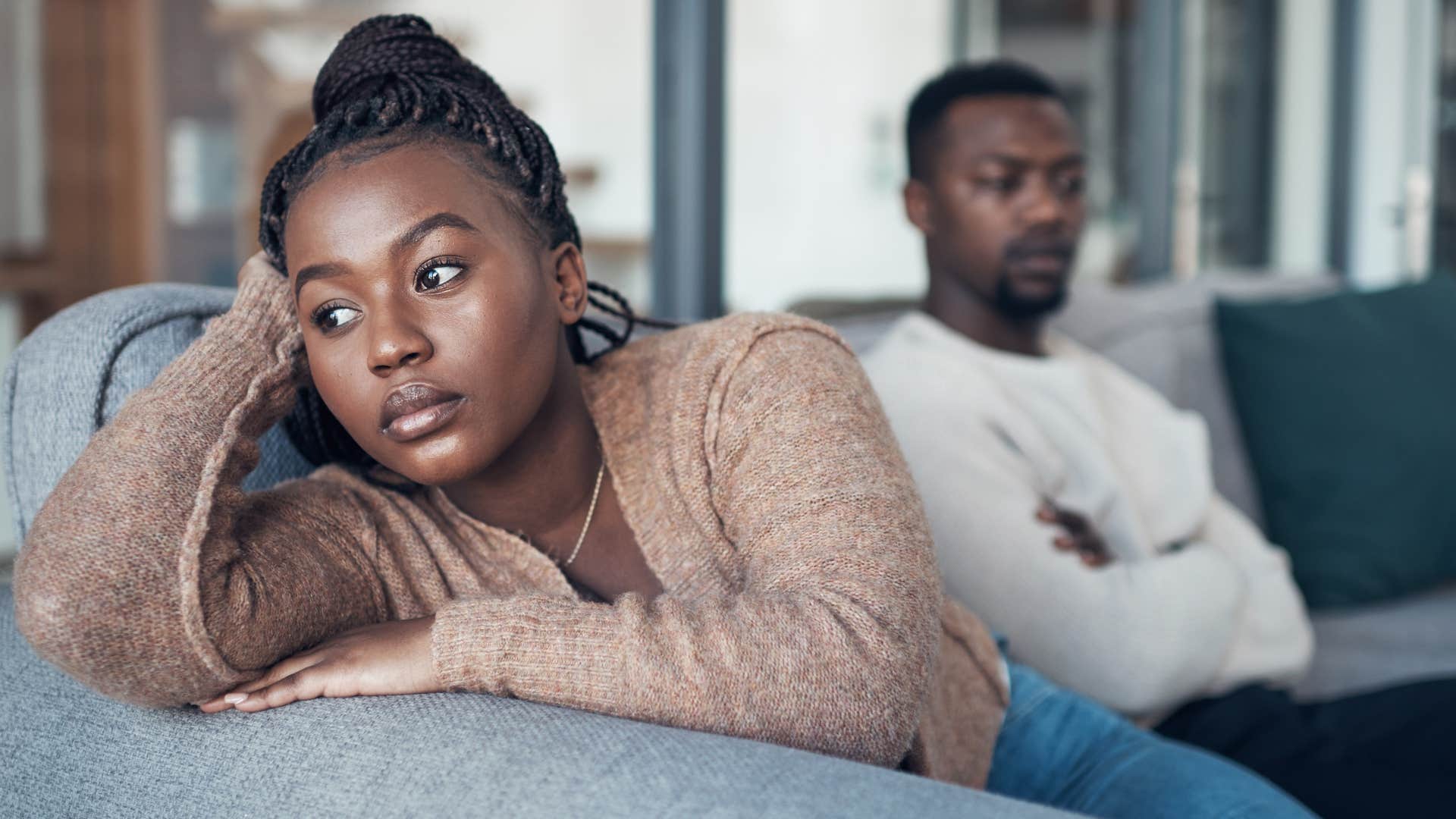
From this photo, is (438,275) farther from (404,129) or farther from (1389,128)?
(1389,128)

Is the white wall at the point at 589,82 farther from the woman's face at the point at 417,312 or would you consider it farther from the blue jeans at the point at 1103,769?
the woman's face at the point at 417,312

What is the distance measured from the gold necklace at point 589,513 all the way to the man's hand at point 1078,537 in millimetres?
708

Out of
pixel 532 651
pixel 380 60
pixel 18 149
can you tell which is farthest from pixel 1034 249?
pixel 18 149

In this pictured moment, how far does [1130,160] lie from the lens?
4.46m

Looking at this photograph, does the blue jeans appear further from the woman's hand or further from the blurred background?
the blurred background

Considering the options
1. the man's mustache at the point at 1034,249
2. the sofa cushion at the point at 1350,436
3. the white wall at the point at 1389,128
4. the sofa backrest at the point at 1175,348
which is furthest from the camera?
the white wall at the point at 1389,128

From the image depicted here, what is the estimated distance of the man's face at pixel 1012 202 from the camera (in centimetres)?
202

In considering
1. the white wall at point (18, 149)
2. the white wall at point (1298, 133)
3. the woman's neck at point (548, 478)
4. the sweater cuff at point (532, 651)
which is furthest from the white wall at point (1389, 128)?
the sweater cuff at point (532, 651)

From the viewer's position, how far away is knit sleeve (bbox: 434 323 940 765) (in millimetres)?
918

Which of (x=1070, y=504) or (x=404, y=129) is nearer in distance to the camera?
(x=404, y=129)

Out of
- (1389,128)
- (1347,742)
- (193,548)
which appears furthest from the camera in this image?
(1389,128)

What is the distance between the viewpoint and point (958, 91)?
210cm

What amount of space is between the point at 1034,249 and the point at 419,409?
128cm

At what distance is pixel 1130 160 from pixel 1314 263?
0.94 metres
